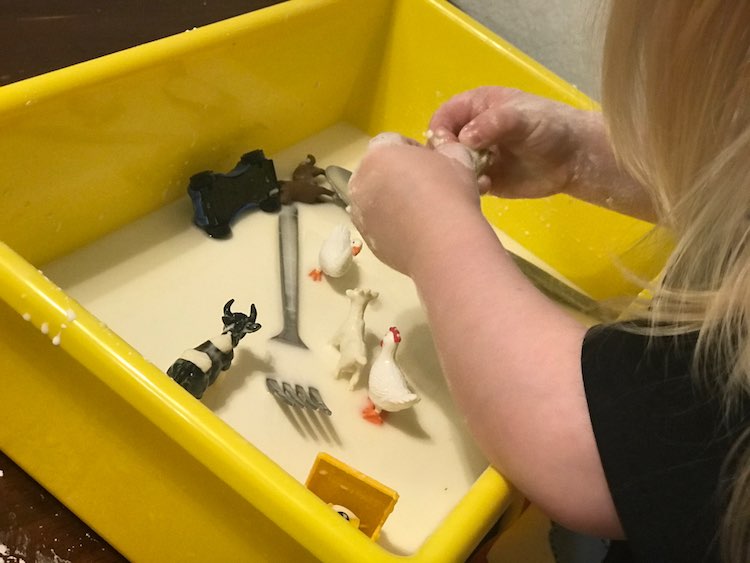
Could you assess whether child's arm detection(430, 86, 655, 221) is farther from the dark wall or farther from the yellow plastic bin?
the dark wall

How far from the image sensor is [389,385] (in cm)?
47

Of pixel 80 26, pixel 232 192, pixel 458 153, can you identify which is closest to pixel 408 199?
pixel 458 153

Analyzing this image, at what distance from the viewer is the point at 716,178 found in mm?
337

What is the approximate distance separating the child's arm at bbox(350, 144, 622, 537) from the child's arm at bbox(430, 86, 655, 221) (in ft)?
0.34

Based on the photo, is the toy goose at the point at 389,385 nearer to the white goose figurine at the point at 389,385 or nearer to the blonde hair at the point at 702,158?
the white goose figurine at the point at 389,385

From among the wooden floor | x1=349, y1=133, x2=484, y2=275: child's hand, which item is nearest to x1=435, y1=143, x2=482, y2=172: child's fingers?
x1=349, y1=133, x2=484, y2=275: child's hand

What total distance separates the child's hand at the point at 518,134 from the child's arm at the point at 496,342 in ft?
0.33

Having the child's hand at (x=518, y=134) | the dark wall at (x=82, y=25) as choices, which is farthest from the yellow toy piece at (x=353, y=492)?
the dark wall at (x=82, y=25)

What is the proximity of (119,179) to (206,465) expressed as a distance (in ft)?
0.89

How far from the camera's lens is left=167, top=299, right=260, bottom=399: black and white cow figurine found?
44 cm

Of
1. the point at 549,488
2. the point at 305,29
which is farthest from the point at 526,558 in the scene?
the point at 305,29

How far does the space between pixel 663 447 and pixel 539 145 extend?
0.26m

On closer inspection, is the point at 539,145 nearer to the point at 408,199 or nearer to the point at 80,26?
the point at 408,199

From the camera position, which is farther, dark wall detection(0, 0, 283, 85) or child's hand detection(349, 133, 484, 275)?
Result: dark wall detection(0, 0, 283, 85)
